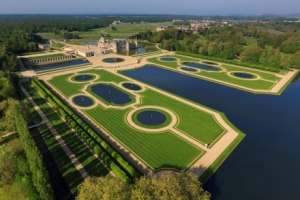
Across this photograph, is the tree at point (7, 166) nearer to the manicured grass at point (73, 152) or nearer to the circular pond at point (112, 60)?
the manicured grass at point (73, 152)

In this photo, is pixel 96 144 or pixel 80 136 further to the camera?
pixel 80 136

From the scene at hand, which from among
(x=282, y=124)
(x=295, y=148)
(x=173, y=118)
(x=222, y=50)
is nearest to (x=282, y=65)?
(x=222, y=50)

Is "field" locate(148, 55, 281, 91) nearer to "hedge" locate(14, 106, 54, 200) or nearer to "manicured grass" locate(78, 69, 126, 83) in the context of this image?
"manicured grass" locate(78, 69, 126, 83)

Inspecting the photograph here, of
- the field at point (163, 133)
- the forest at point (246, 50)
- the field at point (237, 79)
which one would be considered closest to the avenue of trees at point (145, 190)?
the field at point (163, 133)

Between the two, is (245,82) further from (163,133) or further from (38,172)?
(38,172)

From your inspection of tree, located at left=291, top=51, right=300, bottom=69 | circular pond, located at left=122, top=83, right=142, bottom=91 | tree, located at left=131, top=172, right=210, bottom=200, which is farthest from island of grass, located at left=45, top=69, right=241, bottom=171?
tree, located at left=291, top=51, right=300, bottom=69

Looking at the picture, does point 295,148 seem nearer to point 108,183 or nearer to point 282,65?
point 108,183
